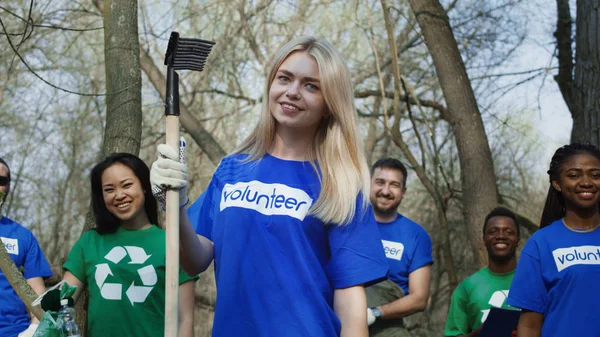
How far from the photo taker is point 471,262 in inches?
562

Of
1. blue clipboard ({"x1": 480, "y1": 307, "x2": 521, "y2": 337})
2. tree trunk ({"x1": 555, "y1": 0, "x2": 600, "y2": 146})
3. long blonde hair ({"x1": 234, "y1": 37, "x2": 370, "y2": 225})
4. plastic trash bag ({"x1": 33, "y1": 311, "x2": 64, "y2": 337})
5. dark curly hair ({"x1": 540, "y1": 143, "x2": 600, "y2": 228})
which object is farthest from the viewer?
tree trunk ({"x1": 555, "y1": 0, "x2": 600, "y2": 146})

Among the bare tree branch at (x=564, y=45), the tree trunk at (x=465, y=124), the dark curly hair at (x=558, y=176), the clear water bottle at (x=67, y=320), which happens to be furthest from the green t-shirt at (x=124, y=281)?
the bare tree branch at (x=564, y=45)

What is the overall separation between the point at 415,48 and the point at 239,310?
1148 centimetres

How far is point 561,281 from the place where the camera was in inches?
166

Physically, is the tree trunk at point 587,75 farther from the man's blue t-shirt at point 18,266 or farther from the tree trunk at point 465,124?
the man's blue t-shirt at point 18,266

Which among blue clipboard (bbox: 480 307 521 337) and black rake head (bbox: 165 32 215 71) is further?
blue clipboard (bbox: 480 307 521 337)

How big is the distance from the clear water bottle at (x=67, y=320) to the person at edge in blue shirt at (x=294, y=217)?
443 millimetres

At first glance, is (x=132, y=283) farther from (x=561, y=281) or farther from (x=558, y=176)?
(x=558, y=176)

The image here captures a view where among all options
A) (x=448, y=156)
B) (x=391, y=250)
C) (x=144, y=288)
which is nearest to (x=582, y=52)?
(x=391, y=250)

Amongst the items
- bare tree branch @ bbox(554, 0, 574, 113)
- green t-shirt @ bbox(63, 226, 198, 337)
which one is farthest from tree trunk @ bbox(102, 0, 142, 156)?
bare tree branch @ bbox(554, 0, 574, 113)

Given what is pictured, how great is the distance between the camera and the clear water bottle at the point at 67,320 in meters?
3.11

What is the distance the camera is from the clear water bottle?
3111mm

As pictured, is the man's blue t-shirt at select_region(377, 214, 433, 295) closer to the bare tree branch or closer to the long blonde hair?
the long blonde hair

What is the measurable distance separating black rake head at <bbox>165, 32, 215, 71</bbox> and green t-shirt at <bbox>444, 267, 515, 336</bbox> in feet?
11.9
